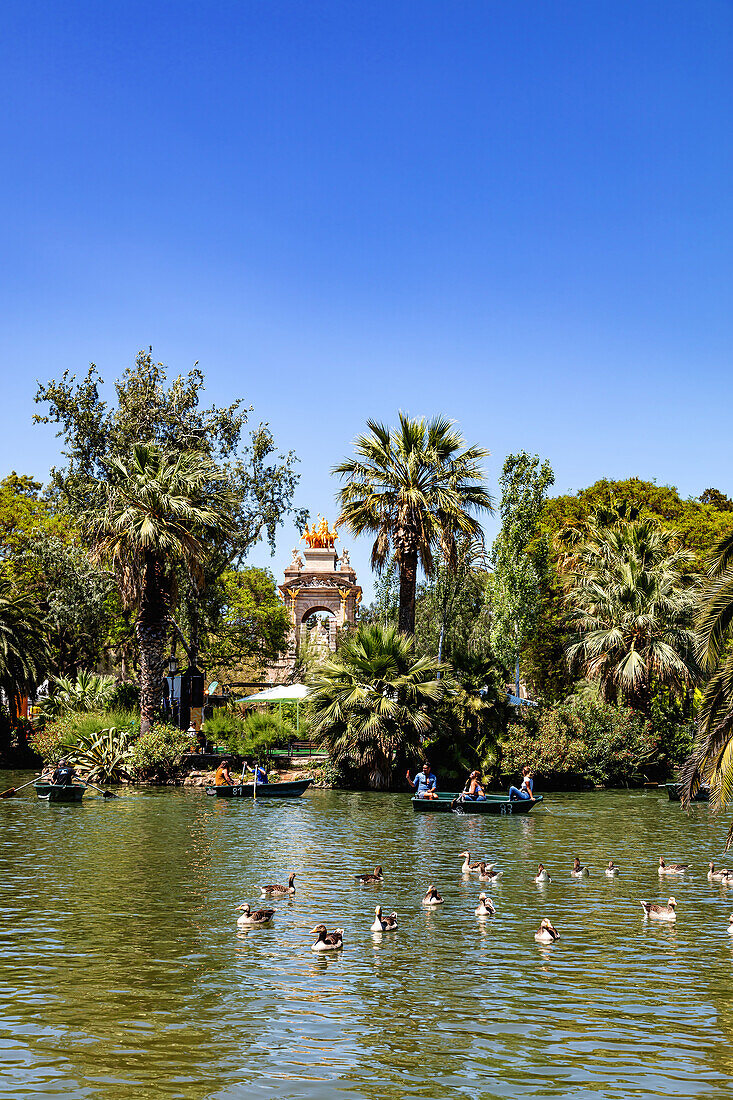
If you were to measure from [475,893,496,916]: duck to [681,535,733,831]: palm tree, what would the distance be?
4275 millimetres

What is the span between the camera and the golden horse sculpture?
84.1 metres

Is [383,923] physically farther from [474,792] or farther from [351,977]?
[474,792]

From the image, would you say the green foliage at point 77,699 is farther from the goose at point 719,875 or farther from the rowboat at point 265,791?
the goose at point 719,875

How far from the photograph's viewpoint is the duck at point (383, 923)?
14.8 m

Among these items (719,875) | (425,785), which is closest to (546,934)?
(719,875)

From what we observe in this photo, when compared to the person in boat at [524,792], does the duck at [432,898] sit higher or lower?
lower

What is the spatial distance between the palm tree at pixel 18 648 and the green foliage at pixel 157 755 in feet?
25.6

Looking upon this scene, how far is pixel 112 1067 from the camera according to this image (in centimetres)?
927

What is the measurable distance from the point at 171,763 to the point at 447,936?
24.8 metres

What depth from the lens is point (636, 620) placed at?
41375 mm

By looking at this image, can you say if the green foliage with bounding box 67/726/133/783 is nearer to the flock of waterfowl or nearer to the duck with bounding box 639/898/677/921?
the flock of waterfowl

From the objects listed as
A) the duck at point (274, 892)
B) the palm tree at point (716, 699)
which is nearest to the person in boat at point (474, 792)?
the duck at point (274, 892)

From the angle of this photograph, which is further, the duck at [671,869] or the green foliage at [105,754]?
the green foliage at [105,754]

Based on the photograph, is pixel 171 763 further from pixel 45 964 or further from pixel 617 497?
pixel 617 497
